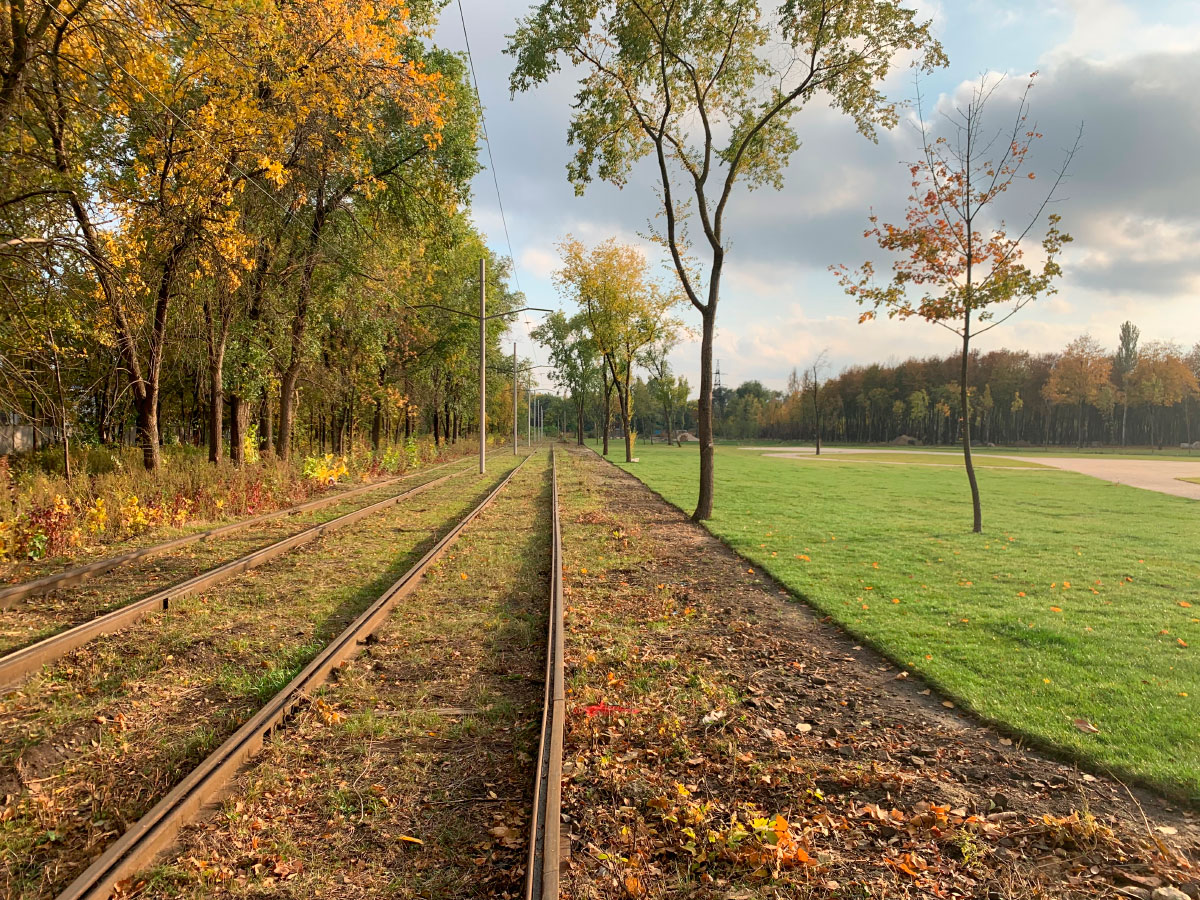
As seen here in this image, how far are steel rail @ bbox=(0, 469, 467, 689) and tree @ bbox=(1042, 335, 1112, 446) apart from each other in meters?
93.6

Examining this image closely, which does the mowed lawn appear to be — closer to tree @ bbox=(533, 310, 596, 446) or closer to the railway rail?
the railway rail

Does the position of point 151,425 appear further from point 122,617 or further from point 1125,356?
point 1125,356

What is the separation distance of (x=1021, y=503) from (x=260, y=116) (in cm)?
2226

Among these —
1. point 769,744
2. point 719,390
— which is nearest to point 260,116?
point 769,744

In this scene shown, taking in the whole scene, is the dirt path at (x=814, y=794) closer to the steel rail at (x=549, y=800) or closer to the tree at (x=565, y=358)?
the steel rail at (x=549, y=800)

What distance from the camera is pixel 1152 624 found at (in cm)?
654

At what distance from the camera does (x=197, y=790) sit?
315 cm

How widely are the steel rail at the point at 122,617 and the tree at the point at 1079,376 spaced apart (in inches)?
3686

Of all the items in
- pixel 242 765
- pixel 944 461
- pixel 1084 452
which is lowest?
pixel 1084 452

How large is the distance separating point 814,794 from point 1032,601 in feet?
19.3

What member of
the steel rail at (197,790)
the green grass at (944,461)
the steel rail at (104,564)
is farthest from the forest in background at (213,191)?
the green grass at (944,461)

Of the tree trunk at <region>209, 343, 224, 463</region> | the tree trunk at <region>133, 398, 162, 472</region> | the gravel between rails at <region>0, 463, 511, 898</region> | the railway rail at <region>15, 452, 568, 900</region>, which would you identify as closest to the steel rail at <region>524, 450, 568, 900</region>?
the railway rail at <region>15, 452, 568, 900</region>

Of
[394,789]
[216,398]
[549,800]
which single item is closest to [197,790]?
[394,789]

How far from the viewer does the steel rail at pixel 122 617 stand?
189 inches
